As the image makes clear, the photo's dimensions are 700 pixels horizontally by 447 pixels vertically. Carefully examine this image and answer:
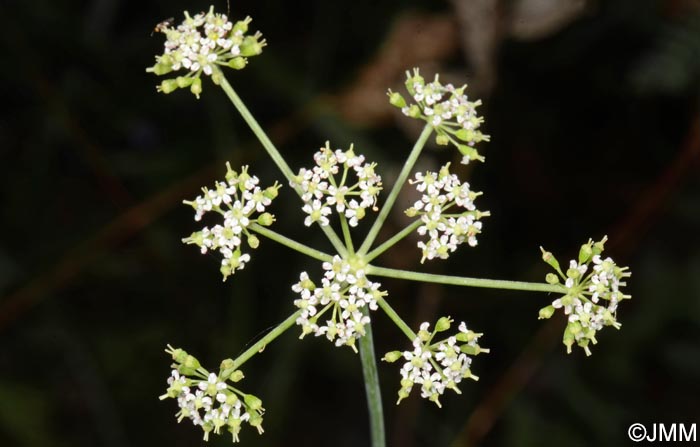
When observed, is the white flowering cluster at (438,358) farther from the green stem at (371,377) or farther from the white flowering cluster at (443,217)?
the white flowering cluster at (443,217)

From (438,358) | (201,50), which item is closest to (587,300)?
(438,358)

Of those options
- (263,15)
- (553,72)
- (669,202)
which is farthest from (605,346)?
(263,15)

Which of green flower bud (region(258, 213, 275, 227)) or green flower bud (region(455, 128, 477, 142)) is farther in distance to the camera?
green flower bud (region(455, 128, 477, 142))

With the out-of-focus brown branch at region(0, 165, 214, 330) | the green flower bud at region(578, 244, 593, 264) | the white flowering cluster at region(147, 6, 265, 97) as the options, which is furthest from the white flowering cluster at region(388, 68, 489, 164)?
the out-of-focus brown branch at region(0, 165, 214, 330)

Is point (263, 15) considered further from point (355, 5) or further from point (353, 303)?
point (353, 303)

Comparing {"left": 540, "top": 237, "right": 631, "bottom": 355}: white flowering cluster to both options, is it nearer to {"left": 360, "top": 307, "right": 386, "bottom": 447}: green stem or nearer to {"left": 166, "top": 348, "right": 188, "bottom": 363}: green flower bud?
{"left": 360, "top": 307, "right": 386, "bottom": 447}: green stem

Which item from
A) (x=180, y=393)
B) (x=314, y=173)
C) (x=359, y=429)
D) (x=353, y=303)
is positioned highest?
(x=359, y=429)
